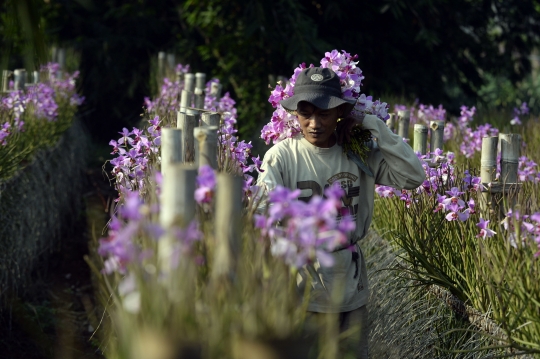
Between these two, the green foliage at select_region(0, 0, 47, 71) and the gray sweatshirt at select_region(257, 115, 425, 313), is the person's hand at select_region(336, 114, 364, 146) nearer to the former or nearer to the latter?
the gray sweatshirt at select_region(257, 115, 425, 313)

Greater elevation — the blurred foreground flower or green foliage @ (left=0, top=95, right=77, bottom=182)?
green foliage @ (left=0, top=95, right=77, bottom=182)

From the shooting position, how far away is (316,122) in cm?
295

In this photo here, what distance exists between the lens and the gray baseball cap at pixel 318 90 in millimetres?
2904

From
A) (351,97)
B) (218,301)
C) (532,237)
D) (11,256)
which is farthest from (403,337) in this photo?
(11,256)

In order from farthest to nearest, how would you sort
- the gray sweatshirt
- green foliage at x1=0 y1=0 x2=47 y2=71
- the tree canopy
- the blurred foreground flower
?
the tree canopy → the gray sweatshirt → green foliage at x1=0 y1=0 x2=47 y2=71 → the blurred foreground flower

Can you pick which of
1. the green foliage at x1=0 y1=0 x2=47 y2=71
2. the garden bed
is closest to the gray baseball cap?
the green foliage at x1=0 y1=0 x2=47 y2=71

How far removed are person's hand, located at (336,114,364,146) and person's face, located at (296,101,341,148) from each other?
64 mm

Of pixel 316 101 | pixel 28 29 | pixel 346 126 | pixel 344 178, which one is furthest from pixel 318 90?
A: pixel 28 29

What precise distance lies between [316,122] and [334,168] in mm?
187

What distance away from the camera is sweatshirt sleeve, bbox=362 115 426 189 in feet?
9.98

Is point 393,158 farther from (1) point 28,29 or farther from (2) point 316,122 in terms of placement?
(1) point 28,29

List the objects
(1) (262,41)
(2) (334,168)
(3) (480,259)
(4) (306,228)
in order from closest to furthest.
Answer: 1. (4) (306,228)
2. (2) (334,168)
3. (3) (480,259)
4. (1) (262,41)

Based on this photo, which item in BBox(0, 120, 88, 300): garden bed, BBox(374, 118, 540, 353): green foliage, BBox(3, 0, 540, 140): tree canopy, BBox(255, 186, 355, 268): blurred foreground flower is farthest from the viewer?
BBox(3, 0, 540, 140): tree canopy

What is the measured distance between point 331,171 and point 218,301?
125 cm
